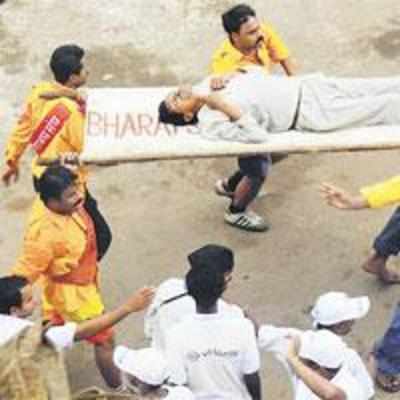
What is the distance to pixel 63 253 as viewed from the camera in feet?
16.9

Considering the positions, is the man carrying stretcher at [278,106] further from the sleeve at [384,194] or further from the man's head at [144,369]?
Answer: the man's head at [144,369]

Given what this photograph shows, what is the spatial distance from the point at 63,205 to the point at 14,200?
6.04 ft

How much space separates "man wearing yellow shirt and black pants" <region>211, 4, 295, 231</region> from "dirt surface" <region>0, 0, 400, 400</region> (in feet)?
0.38

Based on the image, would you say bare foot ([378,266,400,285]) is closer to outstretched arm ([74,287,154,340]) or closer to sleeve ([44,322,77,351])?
outstretched arm ([74,287,154,340])

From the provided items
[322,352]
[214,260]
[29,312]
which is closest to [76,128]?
[29,312]

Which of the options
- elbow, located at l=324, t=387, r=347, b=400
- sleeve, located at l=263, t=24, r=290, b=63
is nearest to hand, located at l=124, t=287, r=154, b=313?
elbow, located at l=324, t=387, r=347, b=400

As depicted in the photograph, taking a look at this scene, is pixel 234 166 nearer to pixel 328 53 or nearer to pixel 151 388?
pixel 328 53

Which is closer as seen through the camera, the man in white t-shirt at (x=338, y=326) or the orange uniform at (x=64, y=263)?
the man in white t-shirt at (x=338, y=326)

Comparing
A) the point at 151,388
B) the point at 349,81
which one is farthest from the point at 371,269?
the point at 151,388

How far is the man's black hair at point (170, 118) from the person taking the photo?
5934 mm

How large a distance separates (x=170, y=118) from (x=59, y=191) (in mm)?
1041

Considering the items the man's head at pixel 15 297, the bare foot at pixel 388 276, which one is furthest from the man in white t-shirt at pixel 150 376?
the bare foot at pixel 388 276

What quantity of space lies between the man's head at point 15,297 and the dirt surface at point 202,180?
110 centimetres

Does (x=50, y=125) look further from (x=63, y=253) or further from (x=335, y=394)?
(x=335, y=394)
